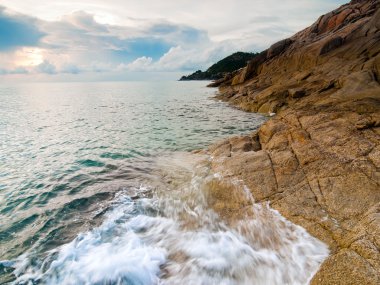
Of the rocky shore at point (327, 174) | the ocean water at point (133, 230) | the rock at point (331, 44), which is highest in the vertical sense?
the rock at point (331, 44)

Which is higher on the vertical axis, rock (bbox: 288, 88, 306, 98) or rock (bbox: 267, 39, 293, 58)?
rock (bbox: 267, 39, 293, 58)

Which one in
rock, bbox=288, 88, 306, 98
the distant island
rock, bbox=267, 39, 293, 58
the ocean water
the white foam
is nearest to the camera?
the white foam

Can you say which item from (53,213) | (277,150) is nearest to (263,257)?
(277,150)

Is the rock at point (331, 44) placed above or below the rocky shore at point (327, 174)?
above

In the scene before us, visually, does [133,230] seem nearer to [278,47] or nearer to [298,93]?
[298,93]

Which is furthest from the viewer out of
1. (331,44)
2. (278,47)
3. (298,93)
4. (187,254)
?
(278,47)

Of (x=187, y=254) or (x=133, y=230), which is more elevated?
(x=187, y=254)

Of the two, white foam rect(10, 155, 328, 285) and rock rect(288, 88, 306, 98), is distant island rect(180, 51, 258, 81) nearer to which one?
rock rect(288, 88, 306, 98)

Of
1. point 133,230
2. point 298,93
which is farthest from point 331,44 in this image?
point 133,230

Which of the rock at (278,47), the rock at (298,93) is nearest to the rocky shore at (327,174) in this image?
the rock at (298,93)

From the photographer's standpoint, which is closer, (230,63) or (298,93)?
(298,93)

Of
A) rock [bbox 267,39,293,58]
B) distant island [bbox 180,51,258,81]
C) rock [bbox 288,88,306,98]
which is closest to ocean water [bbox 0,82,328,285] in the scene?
rock [bbox 288,88,306,98]

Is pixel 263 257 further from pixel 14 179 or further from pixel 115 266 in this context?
pixel 14 179

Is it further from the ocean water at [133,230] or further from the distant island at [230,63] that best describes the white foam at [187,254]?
the distant island at [230,63]
